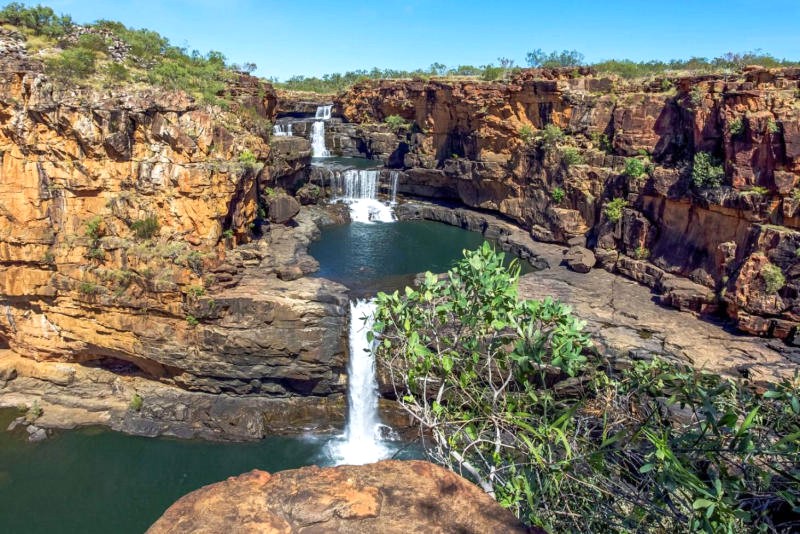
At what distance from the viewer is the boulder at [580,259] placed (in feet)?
83.4

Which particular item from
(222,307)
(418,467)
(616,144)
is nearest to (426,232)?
(616,144)

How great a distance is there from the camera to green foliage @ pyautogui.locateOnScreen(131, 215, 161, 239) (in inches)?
755

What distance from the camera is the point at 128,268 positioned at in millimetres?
18297

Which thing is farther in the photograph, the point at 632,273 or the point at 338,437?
the point at 632,273

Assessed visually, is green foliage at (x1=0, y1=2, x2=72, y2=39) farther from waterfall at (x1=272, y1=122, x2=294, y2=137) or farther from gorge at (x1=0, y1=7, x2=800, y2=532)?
waterfall at (x1=272, y1=122, x2=294, y2=137)

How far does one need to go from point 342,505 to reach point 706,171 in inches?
943

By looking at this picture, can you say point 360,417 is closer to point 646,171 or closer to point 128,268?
point 128,268

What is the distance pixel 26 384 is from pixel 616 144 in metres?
29.9

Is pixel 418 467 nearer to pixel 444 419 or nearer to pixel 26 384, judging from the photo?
pixel 444 419

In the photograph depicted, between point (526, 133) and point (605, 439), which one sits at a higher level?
point (526, 133)

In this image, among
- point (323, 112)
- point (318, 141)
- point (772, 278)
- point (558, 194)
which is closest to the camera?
point (772, 278)

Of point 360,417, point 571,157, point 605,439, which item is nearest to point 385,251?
point 571,157

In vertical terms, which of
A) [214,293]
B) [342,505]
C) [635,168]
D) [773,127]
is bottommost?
[214,293]

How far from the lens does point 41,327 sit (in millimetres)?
19000
